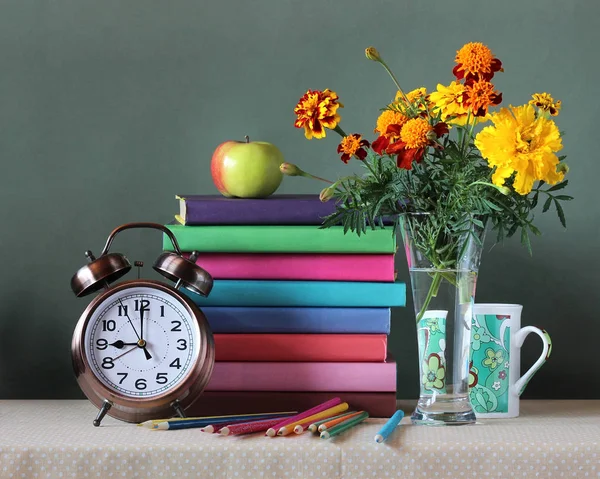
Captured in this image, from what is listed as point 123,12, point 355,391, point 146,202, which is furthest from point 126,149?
point 355,391

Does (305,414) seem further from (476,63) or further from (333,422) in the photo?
(476,63)

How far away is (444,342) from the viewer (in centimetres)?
112

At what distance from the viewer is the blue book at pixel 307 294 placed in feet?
3.85

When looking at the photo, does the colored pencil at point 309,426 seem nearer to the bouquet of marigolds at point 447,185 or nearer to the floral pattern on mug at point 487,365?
the bouquet of marigolds at point 447,185

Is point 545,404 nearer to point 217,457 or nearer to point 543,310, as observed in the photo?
point 543,310

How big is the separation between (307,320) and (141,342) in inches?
9.3


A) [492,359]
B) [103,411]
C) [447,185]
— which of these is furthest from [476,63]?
[103,411]

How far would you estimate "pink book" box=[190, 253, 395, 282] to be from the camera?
118cm

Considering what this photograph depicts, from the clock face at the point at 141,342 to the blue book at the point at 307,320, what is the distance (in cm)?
8

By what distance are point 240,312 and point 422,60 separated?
56cm

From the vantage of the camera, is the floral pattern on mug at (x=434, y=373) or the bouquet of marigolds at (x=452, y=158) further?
the floral pattern on mug at (x=434, y=373)

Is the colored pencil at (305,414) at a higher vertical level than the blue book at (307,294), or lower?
lower

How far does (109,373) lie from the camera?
112cm

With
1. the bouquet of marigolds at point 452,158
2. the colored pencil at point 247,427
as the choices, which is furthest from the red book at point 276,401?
the bouquet of marigolds at point 452,158
